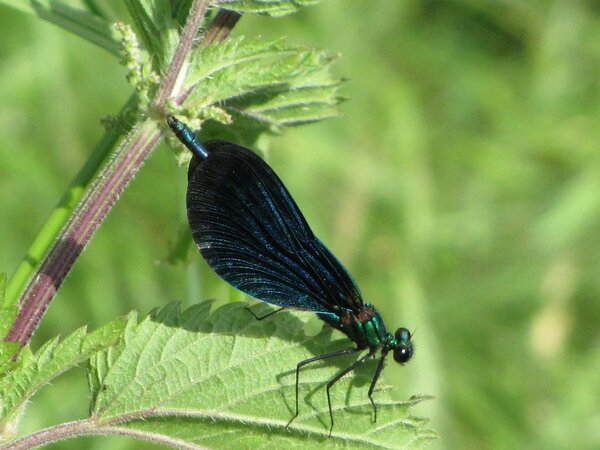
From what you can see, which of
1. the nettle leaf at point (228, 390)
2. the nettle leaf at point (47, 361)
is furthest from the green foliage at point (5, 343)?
the nettle leaf at point (228, 390)

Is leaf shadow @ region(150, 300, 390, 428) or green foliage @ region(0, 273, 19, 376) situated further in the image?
leaf shadow @ region(150, 300, 390, 428)

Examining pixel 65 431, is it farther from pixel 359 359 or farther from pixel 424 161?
pixel 424 161

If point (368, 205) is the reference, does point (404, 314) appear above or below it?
below

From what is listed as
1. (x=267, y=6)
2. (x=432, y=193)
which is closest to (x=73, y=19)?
(x=267, y=6)

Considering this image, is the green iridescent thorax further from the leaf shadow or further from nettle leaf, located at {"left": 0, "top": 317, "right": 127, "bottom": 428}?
nettle leaf, located at {"left": 0, "top": 317, "right": 127, "bottom": 428}

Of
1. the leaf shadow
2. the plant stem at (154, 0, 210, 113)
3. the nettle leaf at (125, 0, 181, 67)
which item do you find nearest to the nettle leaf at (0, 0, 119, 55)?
the nettle leaf at (125, 0, 181, 67)

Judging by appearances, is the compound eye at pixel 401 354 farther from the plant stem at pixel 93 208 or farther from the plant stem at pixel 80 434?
the plant stem at pixel 93 208

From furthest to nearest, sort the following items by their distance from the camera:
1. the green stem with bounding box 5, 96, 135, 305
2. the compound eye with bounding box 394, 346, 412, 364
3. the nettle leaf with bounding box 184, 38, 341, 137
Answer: the compound eye with bounding box 394, 346, 412, 364 → the green stem with bounding box 5, 96, 135, 305 → the nettle leaf with bounding box 184, 38, 341, 137

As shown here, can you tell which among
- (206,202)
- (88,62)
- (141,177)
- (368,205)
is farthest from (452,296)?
(206,202)
